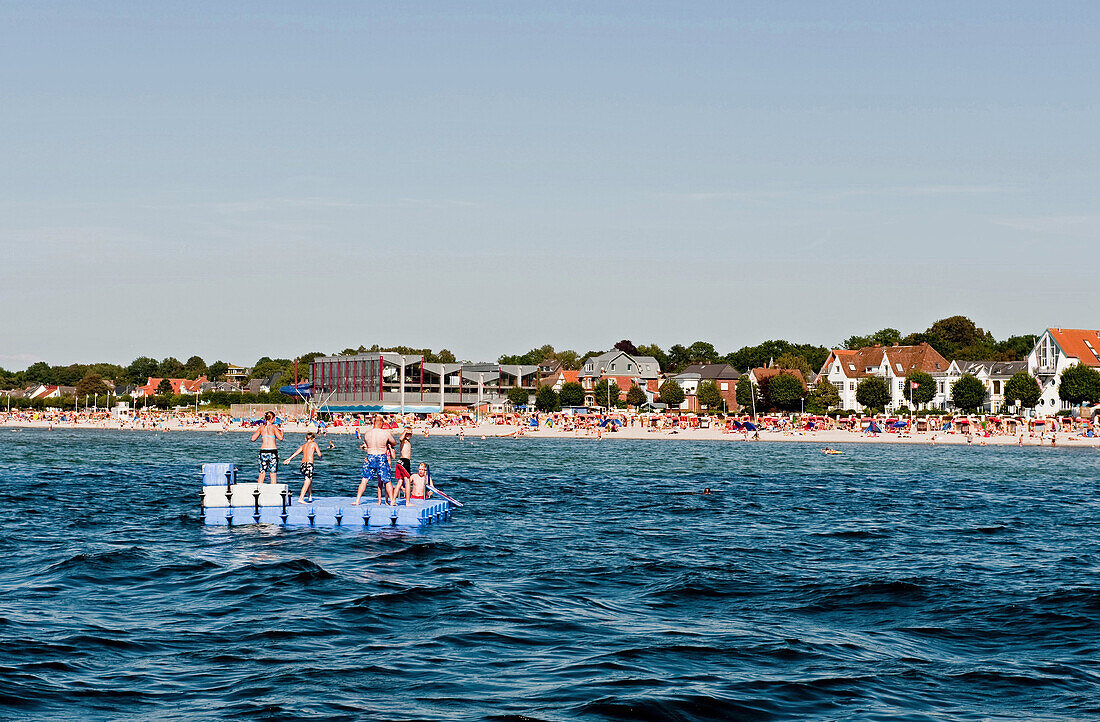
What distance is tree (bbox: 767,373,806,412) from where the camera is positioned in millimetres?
121562

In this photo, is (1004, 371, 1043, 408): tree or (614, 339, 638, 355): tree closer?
(1004, 371, 1043, 408): tree

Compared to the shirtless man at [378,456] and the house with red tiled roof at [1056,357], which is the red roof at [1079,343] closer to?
the house with red tiled roof at [1056,357]

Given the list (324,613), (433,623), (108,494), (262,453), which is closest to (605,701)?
(433,623)

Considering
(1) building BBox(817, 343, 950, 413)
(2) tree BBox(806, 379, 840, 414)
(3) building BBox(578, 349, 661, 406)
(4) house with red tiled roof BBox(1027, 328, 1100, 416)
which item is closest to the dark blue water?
(4) house with red tiled roof BBox(1027, 328, 1100, 416)

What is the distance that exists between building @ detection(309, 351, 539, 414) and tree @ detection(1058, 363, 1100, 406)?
7658cm

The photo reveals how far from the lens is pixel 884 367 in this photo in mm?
124250

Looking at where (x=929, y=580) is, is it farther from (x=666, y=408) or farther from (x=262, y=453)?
(x=666, y=408)

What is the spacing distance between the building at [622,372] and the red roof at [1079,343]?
56.0 metres

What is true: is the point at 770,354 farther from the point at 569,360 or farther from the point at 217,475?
the point at 217,475

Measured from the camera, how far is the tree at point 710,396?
137750 millimetres

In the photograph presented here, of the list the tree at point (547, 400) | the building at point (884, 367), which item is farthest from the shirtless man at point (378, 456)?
the tree at point (547, 400)

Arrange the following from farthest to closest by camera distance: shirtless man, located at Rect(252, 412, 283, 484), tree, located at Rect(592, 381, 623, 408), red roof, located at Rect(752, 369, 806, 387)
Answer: tree, located at Rect(592, 381, 623, 408) < red roof, located at Rect(752, 369, 806, 387) < shirtless man, located at Rect(252, 412, 283, 484)

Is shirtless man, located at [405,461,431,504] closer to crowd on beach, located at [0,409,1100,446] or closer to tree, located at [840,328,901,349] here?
crowd on beach, located at [0,409,1100,446]

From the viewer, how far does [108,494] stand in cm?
3556
